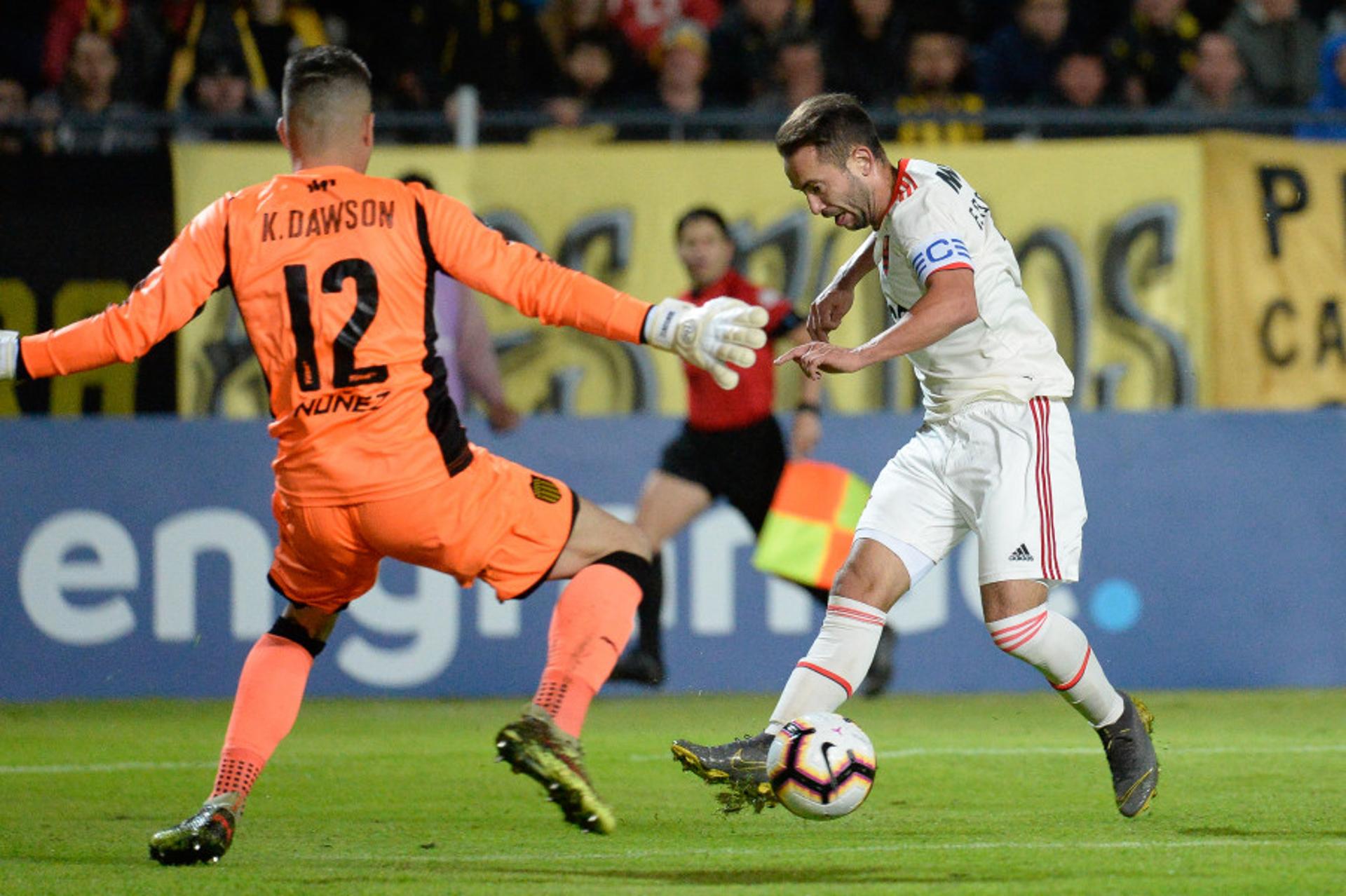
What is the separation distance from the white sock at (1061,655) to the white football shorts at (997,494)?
12 cm

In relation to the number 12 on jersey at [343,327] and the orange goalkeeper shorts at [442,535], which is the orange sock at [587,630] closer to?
the orange goalkeeper shorts at [442,535]

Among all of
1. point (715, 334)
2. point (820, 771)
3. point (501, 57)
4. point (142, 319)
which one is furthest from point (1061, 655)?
point (501, 57)

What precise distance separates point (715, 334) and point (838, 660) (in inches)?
46.7

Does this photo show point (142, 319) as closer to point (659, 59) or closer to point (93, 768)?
point (93, 768)

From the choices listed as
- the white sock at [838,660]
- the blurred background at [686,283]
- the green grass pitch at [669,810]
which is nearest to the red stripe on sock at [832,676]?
the white sock at [838,660]

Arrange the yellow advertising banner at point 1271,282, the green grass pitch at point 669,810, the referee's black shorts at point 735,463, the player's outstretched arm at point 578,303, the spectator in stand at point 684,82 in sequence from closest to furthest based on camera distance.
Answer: the green grass pitch at point 669,810
the player's outstretched arm at point 578,303
the referee's black shorts at point 735,463
the yellow advertising banner at point 1271,282
the spectator in stand at point 684,82

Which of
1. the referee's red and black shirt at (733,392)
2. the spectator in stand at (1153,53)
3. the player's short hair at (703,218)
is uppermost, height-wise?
the spectator in stand at (1153,53)

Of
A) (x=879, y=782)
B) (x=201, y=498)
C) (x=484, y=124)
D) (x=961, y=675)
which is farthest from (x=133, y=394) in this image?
(x=879, y=782)

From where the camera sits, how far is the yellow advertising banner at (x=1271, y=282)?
1071cm

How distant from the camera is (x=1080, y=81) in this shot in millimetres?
11648

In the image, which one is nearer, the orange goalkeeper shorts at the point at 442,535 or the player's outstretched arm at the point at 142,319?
the player's outstretched arm at the point at 142,319

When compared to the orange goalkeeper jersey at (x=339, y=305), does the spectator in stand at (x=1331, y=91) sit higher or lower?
higher

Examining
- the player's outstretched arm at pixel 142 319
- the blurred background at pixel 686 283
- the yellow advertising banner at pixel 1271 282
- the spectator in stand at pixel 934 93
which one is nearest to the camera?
the player's outstretched arm at pixel 142 319

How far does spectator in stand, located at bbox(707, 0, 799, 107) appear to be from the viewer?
39.0 feet
